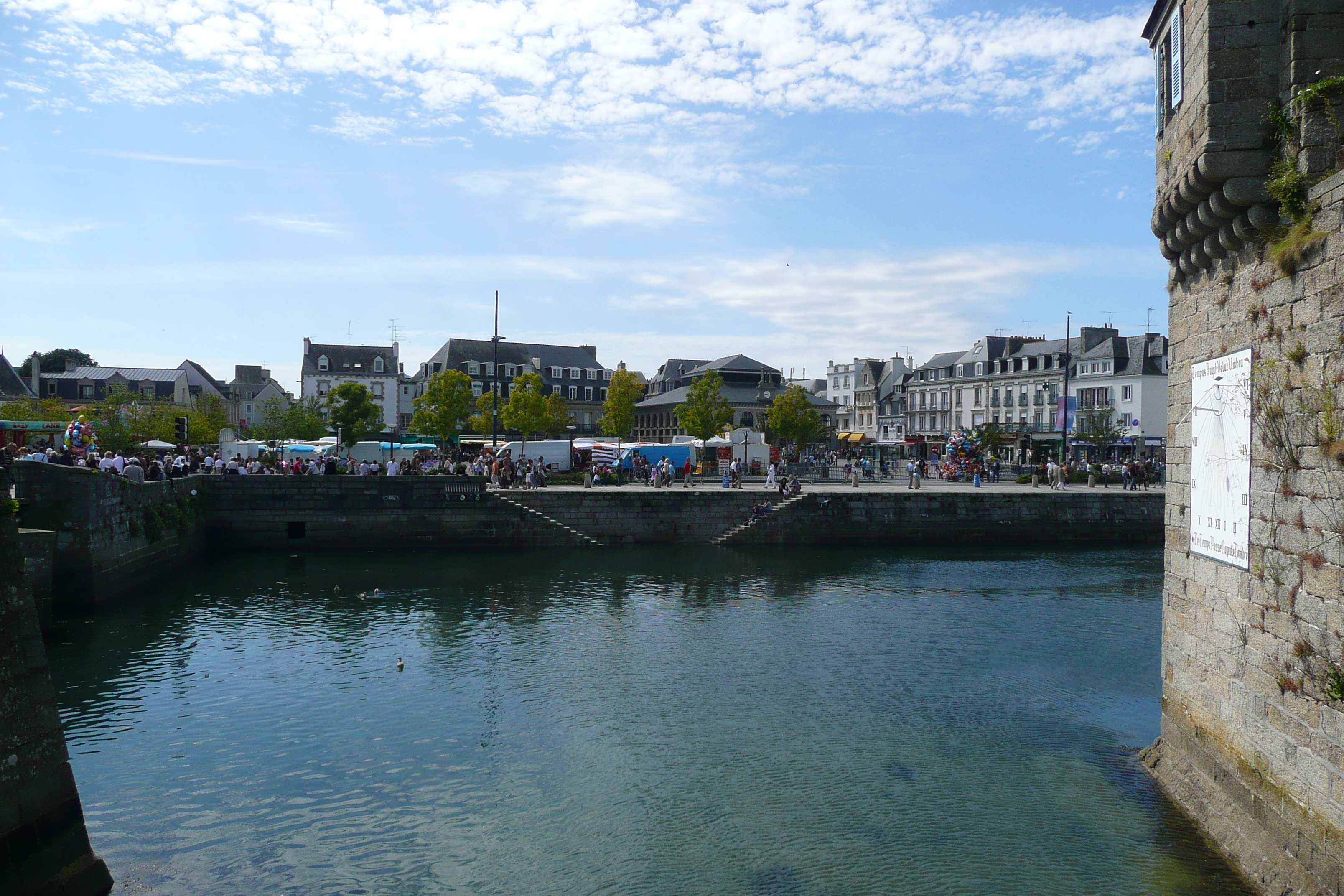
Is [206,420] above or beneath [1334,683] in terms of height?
above

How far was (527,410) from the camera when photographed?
6469 cm

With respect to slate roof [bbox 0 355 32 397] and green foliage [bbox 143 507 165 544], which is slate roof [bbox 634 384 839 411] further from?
green foliage [bbox 143 507 165 544]

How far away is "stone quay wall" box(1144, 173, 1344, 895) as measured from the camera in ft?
25.0

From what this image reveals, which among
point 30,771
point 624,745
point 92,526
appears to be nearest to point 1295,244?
point 624,745

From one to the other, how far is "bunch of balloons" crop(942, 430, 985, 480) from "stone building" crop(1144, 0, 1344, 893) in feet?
120

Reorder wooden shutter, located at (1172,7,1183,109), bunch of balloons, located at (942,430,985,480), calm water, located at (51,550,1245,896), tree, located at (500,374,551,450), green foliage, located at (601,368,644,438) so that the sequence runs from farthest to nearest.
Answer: green foliage, located at (601,368,644,438) → tree, located at (500,374,551,450) → bunch of balloons, located at (942,430,985,480) → calm water, located at (51,550,1245,896) → wooden shutter, located at (1172,7,1183,109)

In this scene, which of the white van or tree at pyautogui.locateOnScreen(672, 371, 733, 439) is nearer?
the white van

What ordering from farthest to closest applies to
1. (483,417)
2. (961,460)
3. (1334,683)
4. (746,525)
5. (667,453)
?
(483,417) → (961,460) → (667,453) → (746,525) → (1334,683)

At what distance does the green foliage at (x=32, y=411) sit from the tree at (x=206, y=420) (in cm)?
719

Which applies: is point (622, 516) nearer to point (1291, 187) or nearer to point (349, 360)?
point (1291, 187)

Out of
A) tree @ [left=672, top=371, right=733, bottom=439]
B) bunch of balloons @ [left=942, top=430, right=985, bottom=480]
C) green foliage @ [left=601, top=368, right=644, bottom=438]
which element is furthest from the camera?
green foliage @ [left=601, top=368, right=644, bottom=438]

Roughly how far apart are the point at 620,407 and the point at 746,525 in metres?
40.8

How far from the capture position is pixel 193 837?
10875 mm

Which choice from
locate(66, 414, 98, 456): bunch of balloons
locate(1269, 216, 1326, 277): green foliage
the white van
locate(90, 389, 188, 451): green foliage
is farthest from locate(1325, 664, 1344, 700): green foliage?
the white van
